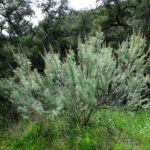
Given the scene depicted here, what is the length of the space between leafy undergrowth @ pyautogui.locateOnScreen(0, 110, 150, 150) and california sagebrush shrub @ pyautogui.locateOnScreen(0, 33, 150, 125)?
38 centimetres

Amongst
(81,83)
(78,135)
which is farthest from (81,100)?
(78,135)

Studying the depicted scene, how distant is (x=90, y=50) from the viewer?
400 inches

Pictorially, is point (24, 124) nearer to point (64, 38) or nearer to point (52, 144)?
point (52, 144)

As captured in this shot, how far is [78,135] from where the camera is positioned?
9.76 m

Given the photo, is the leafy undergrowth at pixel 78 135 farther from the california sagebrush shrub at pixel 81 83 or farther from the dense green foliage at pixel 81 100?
the california sagebrush shrub at pixel 81 83

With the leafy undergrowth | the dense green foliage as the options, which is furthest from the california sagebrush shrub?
the leafy undergrowth

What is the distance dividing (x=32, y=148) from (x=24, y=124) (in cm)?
177

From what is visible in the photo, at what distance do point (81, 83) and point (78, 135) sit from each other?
1232 mm

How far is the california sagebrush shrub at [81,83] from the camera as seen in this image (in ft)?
32.0

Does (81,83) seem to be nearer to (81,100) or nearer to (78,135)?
(81,100)

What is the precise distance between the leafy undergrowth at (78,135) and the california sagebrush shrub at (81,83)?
383 millimetres

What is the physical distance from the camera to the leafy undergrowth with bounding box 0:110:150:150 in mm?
9289

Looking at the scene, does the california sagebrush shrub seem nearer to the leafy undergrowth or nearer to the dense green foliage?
the dense green foliage

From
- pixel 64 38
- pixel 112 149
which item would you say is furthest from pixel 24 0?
pixel 112 149
